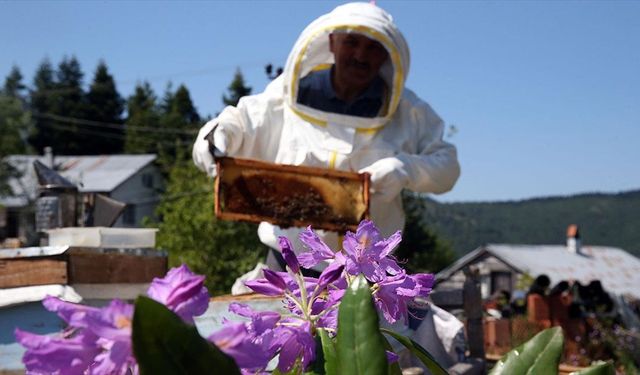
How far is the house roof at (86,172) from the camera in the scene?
31.8 meters

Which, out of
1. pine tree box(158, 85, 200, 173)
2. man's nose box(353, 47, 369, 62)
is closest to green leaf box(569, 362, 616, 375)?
man's nose box(353, 47, 369, 62)

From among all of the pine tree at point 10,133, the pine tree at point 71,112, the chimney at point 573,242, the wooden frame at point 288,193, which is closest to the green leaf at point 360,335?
the wooden frame at point 288,193

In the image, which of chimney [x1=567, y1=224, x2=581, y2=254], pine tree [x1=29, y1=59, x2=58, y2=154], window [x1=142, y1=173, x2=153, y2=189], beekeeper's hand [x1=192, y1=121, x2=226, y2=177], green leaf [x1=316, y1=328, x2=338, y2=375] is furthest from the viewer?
pine tree [x1=29, y1=59, x2=58, y2=154]

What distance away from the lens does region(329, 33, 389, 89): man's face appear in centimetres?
310

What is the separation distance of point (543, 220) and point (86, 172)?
82.6 metres

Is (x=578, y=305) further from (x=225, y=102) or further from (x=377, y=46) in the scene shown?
(x=225, y=102)

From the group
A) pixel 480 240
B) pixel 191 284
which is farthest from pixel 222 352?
pixel 480 240

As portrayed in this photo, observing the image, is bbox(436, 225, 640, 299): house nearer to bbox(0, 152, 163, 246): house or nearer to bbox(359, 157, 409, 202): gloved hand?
bbox(0, 152, 163, 246): house

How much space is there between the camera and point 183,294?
0.45 m

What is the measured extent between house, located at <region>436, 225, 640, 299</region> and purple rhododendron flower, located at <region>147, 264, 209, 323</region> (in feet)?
84.2

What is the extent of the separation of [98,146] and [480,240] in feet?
184

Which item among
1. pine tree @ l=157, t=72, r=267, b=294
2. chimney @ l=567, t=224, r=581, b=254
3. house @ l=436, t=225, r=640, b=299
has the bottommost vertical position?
house @ l=436, t=225, r=640, b=299

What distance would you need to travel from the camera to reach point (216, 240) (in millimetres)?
14812

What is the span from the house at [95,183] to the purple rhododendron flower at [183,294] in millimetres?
29211
